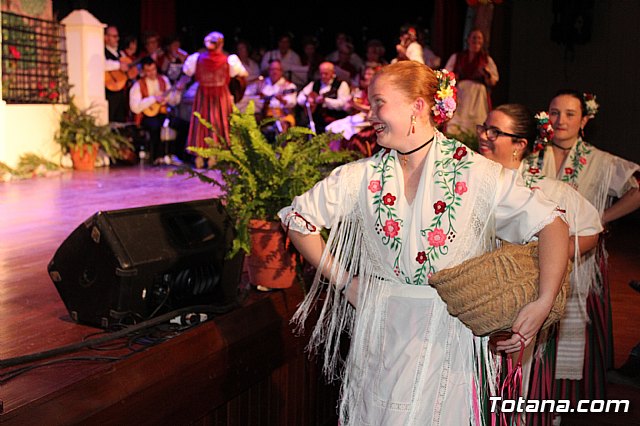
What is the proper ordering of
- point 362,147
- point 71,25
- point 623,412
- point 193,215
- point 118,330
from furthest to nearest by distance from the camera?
point 71,25 → point 362,147 → point 623,412 → point 193,215 → point 118,330

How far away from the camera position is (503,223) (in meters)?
2.23

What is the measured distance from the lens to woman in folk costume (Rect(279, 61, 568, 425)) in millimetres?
2201

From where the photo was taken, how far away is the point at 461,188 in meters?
2.22

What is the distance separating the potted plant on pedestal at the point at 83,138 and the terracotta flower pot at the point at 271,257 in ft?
22.1

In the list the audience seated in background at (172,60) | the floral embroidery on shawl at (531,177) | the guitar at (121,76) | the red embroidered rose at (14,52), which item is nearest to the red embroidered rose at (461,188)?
the floral embroidery on shawl at (531,177)

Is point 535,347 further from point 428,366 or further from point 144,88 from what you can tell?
point 144,88

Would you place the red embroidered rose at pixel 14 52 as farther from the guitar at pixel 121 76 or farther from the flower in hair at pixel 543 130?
the flower in hair at pixel 543 130

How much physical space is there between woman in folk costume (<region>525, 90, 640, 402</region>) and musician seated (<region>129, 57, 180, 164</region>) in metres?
7.54

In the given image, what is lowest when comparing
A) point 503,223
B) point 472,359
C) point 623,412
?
point 623,412

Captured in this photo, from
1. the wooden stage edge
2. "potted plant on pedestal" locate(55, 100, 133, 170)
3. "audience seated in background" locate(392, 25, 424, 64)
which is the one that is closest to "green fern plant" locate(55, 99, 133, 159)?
"potted plant on pedestal" locate(55, 100, 133, 170)

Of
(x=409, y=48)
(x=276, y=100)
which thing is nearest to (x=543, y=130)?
(x=409, y=48)

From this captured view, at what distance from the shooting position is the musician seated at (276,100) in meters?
11.4

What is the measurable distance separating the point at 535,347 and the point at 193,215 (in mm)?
1325

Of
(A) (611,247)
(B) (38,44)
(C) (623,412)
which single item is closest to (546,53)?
(A) (611,247)
